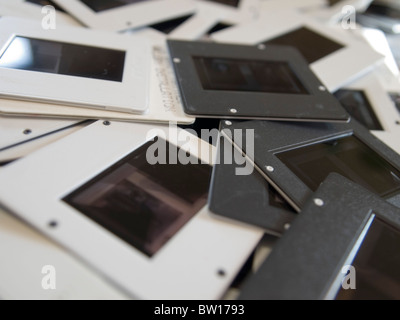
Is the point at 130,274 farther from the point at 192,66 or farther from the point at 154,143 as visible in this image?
the point at 192,66

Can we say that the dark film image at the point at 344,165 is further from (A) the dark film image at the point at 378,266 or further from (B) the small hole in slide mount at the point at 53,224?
(B) the small hole in slide mount at the point at 53,224

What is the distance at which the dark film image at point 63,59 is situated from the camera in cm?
110

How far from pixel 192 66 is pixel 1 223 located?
74cm

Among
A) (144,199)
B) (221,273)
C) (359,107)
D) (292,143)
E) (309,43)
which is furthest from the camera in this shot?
(309,43)

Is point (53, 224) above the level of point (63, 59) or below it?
below

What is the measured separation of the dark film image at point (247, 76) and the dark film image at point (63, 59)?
27 centimetres

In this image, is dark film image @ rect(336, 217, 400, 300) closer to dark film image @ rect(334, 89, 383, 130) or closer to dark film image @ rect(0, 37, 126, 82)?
dark film image @ rect(334, 89, 383, 130)

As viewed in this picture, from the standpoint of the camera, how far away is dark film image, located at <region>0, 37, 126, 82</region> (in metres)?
1.10

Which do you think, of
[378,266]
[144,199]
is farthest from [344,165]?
[144,199]

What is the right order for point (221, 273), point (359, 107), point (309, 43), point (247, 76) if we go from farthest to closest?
1. point (309, 43)
2. point (359, 107)
3. point (247, 76)
4. point (221, 273)

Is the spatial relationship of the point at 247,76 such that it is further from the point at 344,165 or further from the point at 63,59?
the point at 63,59

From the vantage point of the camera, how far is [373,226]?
0.90 metres

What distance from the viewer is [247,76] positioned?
1.30m

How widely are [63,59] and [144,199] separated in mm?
539
